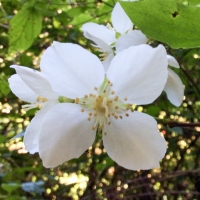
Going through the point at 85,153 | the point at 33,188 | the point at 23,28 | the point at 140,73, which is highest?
the point at 140,73

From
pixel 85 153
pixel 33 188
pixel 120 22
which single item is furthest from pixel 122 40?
pixel 85 153

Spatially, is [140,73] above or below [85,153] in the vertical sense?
above

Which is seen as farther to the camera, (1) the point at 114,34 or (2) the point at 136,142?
(1) the point at 114,34

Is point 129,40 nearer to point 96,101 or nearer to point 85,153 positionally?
point 96,101

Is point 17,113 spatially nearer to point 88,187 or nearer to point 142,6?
point 88,187

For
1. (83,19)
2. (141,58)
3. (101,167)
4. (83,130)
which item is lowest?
(101,167)

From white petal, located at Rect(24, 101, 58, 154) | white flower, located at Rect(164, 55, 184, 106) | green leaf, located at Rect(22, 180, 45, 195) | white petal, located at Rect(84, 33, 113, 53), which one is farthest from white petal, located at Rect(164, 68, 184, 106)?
green leaf, located at Rect(22, 180, 45, 195)

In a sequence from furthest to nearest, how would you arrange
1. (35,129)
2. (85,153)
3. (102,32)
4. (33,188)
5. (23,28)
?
(85,153), (33,188), (23,28), (102,32), (35,129)

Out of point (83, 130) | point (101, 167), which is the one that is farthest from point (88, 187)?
point (83, 130)
